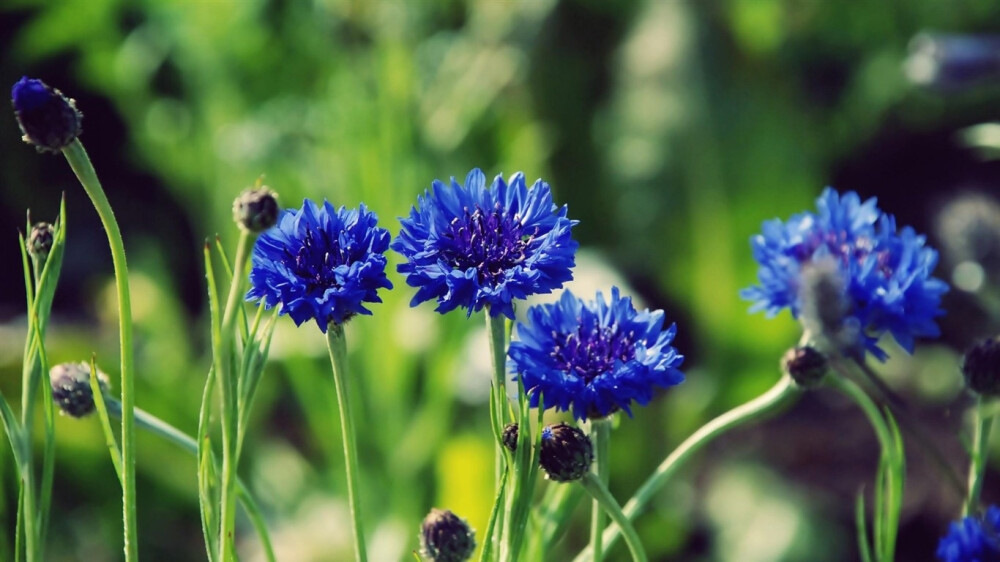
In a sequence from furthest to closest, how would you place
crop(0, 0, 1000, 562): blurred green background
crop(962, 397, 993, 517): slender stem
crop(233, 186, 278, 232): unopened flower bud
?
1. crop(0, 0, 1000, 562): blurred green background
2. crop(962, 397, 993, 517): slender stem
3. crop(233, 186, 278, 232): unopened flower bud

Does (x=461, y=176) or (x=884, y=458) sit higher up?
(x=461, y=176)

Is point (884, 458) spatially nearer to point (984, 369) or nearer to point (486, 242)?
point (984, 369)

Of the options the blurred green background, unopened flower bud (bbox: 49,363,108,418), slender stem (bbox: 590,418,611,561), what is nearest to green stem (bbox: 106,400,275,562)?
unopened flower bud (bbox: 49,363,108,418)

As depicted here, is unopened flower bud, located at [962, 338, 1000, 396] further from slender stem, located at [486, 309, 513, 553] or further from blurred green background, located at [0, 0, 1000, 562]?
blurred green background, located at [0, 0, 1000, 562]

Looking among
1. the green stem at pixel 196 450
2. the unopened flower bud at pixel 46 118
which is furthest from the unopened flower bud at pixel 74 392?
the unopened flower bud at pixel 46 118

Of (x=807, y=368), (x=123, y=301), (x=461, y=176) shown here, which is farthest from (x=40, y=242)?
(x=461, y=176)
